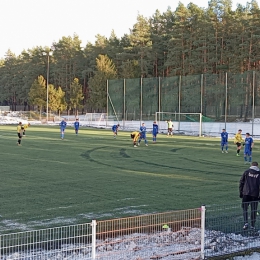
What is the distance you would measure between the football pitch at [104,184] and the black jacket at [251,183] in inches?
90.0

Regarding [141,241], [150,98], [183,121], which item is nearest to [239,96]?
[183,121]

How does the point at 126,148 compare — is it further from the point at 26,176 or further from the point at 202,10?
the point at 202,10

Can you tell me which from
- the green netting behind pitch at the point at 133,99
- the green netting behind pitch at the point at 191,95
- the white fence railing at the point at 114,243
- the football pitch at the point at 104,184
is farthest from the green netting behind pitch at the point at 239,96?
the white fence railing at the point at 114,243

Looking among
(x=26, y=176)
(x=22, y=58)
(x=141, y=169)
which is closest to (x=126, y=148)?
(x=141, y=169)

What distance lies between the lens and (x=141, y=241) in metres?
8.10

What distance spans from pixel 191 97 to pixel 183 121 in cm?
290

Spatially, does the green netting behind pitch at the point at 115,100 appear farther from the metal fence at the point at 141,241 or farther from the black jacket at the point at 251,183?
the metal fence at the point at 141,241

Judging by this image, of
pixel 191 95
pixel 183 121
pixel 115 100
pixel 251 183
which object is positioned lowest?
pixel 251 183

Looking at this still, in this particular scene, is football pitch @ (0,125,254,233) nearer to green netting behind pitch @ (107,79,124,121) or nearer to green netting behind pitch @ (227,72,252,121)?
green netting behind pitch @ (227,72,252,121)

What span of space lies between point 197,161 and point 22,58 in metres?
112

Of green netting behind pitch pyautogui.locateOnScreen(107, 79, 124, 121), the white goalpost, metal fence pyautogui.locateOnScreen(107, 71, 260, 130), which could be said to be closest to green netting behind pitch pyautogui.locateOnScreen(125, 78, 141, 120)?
metal fence pyautogui.locateOnScreen(107, 71, 260, 130)

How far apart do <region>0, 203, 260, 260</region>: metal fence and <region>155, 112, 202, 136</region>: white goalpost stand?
35.8 meters

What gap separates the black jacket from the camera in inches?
384

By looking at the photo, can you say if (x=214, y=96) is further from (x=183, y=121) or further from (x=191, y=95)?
(x=183, y=121)
